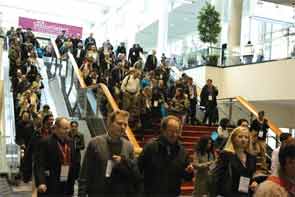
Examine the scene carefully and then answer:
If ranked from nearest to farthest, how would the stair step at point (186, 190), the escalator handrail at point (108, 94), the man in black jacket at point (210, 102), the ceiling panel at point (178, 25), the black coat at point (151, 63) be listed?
the stair step at point (186, 190), the escalator handrail at point (108, 94), the man in black jacket at point (210, 102), the black coat at point (151, 63), the ceiling panel at point (178, 25)

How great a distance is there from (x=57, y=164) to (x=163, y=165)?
0.96 metres

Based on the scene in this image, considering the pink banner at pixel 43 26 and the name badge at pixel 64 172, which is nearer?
the name badge at pixel 64 172

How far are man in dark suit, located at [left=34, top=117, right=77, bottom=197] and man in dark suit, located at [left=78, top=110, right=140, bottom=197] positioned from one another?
390 millimetres

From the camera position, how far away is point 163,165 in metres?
3.85

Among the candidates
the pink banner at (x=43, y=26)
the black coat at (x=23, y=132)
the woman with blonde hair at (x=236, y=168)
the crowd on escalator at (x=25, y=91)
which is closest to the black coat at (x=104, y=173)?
the woman with blonde hair at (x=236, y=168)

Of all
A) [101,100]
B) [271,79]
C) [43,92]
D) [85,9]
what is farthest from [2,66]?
[85,9]

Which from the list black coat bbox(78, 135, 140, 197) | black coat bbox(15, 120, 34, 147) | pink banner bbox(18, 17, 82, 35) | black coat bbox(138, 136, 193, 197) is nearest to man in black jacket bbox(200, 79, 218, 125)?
black coat bbox(15, 120, 34, 147)

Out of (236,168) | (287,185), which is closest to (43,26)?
(236,168)

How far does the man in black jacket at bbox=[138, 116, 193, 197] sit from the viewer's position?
385 centimetres

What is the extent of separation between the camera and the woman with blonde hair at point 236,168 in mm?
3691

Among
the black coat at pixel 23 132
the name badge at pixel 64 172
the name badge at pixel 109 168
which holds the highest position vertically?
the name badge at pixel 109 168

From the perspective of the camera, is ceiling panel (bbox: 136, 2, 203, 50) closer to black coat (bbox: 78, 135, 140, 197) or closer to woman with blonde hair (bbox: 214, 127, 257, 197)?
woman with blonde hair (bbox: 214, 127, 257, 197)

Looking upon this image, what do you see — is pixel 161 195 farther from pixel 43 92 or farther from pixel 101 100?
pixel 43 92

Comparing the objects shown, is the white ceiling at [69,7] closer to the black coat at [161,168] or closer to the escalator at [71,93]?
the escalator at [71,93]
